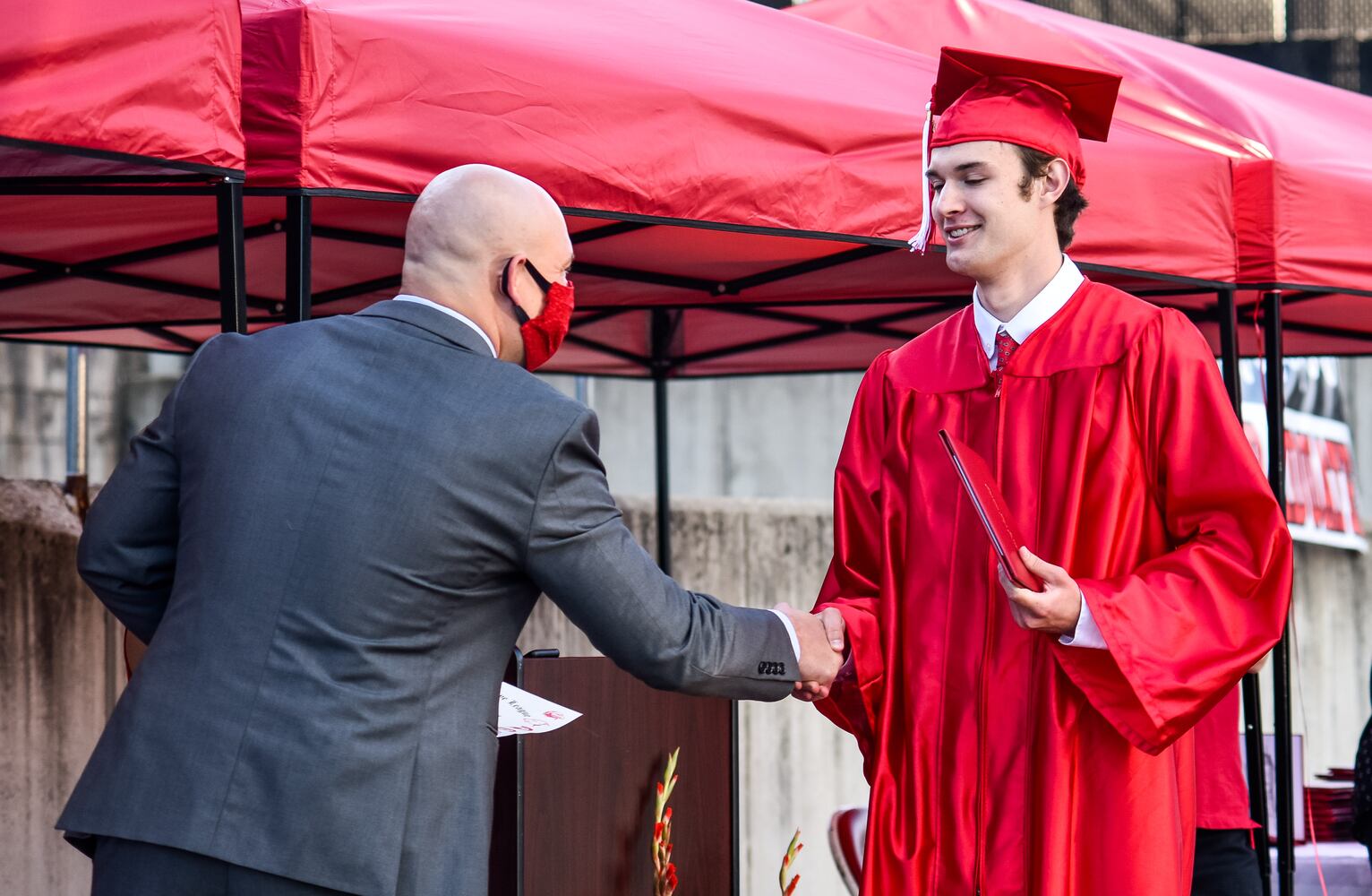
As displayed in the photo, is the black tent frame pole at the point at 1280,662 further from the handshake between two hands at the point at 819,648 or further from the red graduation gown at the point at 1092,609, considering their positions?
the handshake between two hands at the point at 819,648

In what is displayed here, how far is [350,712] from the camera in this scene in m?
2.03

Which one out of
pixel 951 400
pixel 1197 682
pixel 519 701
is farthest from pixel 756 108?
pixel 1197 682

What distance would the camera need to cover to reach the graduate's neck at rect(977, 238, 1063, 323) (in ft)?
8.55

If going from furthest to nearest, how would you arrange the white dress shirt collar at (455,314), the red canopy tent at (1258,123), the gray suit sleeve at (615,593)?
the red canopy tent at (1258,123)
the white dress shirt collar at (455,314)
the gray suit sleeve at (615,593)

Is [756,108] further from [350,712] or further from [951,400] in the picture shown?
[350,712]

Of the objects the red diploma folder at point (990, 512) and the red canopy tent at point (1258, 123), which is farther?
the red canopy tent at point (1258, 123)

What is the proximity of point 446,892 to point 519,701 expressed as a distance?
86cm

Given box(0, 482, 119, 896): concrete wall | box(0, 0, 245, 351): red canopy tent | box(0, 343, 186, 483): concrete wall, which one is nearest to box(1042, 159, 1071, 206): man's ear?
box(0, 0, 245, 351): red canopy tent

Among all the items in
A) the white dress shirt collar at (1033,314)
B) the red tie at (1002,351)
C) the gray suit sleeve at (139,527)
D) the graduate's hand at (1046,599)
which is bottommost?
the graduate's hand at (1046,599)

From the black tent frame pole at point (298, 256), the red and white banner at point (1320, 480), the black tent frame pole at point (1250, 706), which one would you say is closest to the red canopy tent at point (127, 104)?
the black tent frame pole at point (298, 256)

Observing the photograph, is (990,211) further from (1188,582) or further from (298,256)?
(298,256)

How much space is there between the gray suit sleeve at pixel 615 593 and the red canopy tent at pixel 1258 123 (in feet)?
7.00

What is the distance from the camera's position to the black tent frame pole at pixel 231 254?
9.16ft

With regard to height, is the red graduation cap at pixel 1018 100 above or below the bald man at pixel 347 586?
above
